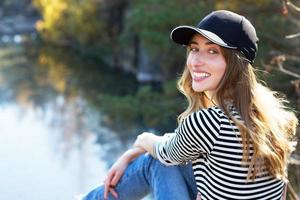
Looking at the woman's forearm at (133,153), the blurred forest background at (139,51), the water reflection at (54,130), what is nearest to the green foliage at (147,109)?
the blurred forest background at (139,51)

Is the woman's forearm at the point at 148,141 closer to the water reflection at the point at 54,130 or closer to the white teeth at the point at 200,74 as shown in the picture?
the white teeth at the point at 200,74

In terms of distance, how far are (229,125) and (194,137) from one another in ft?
0.27

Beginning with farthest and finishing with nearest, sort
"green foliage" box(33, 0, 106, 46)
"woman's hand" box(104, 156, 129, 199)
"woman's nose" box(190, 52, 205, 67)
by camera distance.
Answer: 1. "green foliage" box(33, 0, 106, 46)
2. "woman's hand" box(104, 156, 129, 199)
3. "woman's nose" box(190, 52, 205, 67)

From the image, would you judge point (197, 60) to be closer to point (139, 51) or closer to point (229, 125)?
point (229, 125)

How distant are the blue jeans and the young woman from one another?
0.6 inches

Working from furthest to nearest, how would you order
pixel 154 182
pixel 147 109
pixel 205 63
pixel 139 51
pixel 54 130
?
pixel 139 51, pixel 147 109, pixel 54 130, pixel 154 182, pixel 205 63

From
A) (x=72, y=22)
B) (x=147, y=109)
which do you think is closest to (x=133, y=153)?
(x=147, y=109)

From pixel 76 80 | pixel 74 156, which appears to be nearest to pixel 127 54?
pixel 76 80

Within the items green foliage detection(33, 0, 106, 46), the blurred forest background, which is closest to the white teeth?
the blurred forest background

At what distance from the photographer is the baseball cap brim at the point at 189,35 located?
1229mm

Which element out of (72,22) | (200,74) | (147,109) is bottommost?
(147,109)

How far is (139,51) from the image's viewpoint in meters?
12.4

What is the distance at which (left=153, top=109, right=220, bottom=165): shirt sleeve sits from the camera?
120 cm

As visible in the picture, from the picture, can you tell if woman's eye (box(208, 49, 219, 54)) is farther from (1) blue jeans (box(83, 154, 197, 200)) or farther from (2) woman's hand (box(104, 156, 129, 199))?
(2) woman's hand (box(104, 156, 129, 199))
